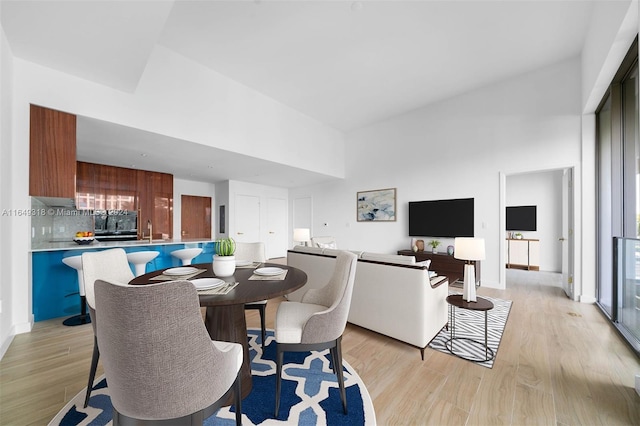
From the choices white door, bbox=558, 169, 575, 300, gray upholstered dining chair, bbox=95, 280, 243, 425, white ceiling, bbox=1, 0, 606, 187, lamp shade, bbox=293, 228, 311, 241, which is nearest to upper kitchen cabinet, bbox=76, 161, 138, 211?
white ceiling, bbox=1, 0, 606, 187

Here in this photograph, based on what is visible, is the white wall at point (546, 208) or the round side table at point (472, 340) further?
the white wall at point (546, 208)

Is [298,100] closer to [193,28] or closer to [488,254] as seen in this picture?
[193,28]

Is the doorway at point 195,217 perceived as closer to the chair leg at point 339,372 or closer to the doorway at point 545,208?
the chair leg at point 339,372

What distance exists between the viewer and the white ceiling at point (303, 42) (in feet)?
7.17

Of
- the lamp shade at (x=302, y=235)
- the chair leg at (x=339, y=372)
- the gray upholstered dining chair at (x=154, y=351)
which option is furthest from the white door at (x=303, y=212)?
the gray upholstered dining chair at (x=154, y=351)

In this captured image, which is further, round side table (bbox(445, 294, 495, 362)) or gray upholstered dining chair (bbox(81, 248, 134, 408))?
round side table (bbox(445, 294, 495, 362))

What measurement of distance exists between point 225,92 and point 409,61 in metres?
2.92

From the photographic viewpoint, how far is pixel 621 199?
120 inches

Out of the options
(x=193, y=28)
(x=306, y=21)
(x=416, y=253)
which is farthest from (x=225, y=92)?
(x=416, y=253)

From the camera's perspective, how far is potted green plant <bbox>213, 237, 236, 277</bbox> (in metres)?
1.78

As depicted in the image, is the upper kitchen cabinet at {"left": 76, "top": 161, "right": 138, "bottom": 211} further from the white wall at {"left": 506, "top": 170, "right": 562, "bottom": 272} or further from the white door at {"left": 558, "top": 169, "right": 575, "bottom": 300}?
the white wall at {"left": 506, "top": 170, "right": 562, "bottom": 272}

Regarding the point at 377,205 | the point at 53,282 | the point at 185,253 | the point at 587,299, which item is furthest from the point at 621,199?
the point at 53,282

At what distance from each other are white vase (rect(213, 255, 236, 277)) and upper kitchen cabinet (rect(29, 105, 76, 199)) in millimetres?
2309

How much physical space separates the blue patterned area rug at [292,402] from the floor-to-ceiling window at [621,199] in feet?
8.39
